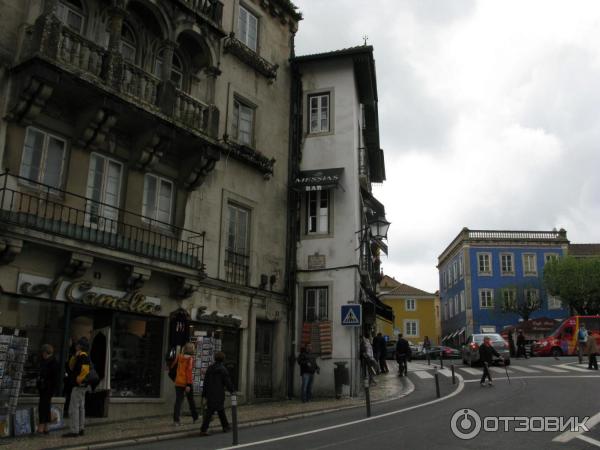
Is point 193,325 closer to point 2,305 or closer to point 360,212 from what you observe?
point 2,305

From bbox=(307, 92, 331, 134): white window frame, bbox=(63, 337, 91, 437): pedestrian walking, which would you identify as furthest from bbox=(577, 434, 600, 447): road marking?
bbox=(307, 92, 331, 134): white window frame

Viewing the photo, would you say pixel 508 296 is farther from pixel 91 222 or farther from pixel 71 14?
pixel 71 14

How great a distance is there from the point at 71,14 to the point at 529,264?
55584 millimetres

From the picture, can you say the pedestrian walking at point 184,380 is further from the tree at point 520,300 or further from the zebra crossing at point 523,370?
the tree at point 520,300

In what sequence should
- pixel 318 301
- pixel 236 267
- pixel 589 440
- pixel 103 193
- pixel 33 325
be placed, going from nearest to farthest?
1. pixel 589 440
2. pixel 33 325
3. pixel 103 193
4. pixel 236 267
5. pixel 318 301

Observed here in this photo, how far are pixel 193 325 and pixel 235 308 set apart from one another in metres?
1.81

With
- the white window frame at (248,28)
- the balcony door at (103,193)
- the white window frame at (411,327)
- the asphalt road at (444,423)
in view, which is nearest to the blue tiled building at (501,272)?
the white window frame at (411,327)

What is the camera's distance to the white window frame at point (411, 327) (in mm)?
77975

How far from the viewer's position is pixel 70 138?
13375 mm

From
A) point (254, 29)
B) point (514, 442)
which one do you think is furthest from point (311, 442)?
point (254, 29)

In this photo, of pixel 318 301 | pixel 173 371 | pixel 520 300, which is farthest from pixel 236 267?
pixel 520 300

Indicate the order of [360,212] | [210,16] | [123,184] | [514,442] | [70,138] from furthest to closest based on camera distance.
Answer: [360,212]
[210,16]
[123,184]
[70,138]
[514,442]

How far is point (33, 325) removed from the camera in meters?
12.1

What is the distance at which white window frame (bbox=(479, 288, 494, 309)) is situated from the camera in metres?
60.7
